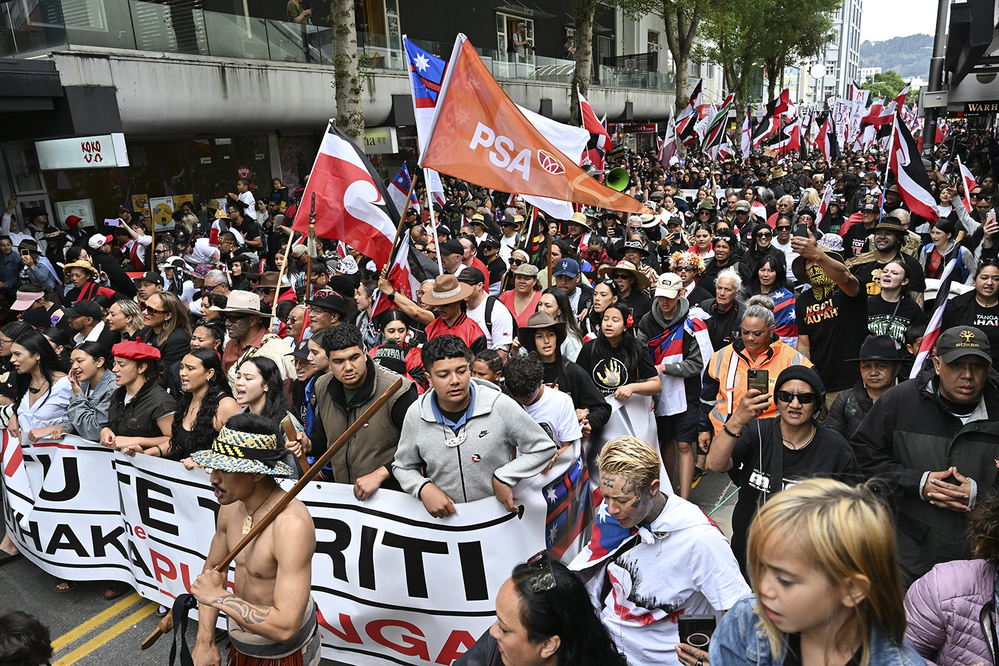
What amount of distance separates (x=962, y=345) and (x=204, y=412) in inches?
163

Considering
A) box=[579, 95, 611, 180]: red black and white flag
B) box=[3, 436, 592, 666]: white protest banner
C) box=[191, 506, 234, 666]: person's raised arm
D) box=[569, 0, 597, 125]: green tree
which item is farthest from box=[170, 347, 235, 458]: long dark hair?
box=[569, 0, 597, 125]: green tree

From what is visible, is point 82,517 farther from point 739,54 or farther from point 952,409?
point 739,54

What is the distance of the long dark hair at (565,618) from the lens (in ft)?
7.65

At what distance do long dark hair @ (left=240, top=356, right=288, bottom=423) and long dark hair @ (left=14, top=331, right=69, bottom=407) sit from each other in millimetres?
1777

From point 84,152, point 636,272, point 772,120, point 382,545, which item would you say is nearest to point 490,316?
point 636,272

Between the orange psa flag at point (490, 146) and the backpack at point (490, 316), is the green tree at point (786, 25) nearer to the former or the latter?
the orange psa flag at point (490, 146)

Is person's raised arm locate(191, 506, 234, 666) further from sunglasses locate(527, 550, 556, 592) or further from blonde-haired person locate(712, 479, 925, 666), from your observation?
blonde-haired person locate(712, 479, 925, 666)

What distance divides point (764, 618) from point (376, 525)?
2.42m

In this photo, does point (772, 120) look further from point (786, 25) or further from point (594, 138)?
point (786, 25)

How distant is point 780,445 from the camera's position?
3469 mm

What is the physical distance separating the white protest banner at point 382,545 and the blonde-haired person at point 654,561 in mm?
969

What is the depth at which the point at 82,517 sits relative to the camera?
188 inches

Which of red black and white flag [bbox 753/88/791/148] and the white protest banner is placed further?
red black and white flag [bbox 753/88/791/148]

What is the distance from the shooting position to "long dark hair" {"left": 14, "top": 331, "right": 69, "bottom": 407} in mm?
5125
